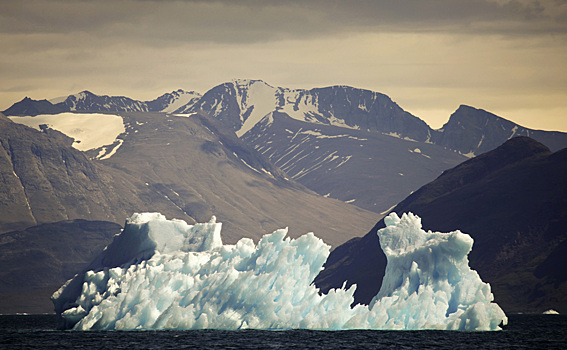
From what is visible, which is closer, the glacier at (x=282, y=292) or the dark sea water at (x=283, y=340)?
the dark sea water at (x=283, y=340)

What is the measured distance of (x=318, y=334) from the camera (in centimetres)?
11494

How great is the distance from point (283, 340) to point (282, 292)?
6.04 metres

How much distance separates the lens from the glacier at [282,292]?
107 meters

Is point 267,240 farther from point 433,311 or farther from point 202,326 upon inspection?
point 433,311

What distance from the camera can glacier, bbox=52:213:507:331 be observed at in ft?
350

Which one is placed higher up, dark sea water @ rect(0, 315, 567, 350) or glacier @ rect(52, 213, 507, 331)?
glacier @ rect(52, 213, 507, 331)

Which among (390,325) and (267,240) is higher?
(267,240)

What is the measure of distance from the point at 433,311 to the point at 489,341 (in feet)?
24.8

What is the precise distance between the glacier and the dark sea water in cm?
190

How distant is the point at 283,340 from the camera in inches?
4139

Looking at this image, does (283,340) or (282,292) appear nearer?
(283,340)

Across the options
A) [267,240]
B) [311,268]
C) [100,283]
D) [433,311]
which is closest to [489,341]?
[433,311]

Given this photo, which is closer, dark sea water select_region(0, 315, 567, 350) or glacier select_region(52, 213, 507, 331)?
dark sea water select_region(0, 315, 567, 350)

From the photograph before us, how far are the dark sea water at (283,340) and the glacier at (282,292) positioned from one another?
6.23ft
